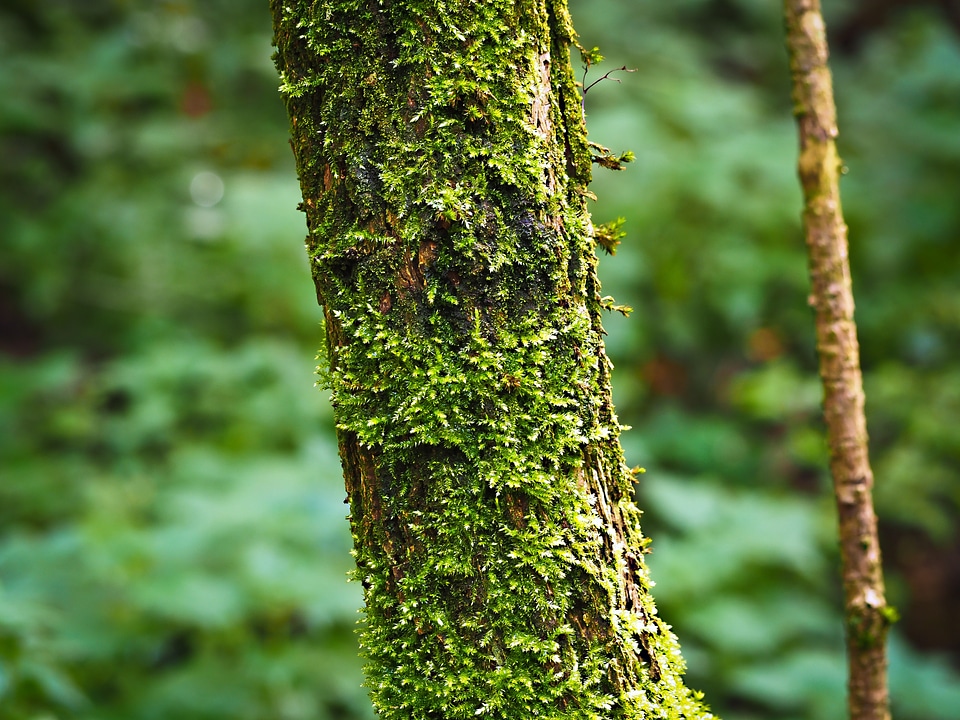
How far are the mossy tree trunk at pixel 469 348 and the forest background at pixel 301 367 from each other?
1.74m

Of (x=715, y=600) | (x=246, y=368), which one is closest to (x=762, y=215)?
(x=715, y=600)

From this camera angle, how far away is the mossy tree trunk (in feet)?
2.66

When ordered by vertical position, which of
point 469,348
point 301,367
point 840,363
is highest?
point 301,367

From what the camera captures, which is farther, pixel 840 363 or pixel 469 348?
pixel 840 363

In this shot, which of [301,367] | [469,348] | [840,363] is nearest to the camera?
[469,348]

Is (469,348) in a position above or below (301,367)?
below

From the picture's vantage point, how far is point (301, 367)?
380 cm

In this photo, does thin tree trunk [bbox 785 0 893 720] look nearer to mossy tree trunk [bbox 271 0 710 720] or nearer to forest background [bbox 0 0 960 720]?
mossy tree trunk [bbox 271 0 710 720]

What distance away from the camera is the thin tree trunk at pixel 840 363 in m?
1.25

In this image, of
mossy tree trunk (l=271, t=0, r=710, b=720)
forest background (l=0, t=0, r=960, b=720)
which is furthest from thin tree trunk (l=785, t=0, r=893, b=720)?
forest background (l=0, t=0, r=960, b=720)

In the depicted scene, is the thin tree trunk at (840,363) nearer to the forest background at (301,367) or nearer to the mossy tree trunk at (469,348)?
the mossy tree trunk at (469,348)

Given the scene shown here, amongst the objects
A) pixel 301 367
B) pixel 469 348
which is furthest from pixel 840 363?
pixel 301 367

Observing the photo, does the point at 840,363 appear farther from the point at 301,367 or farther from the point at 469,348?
the point at 301,367

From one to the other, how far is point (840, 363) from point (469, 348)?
2.42ft
